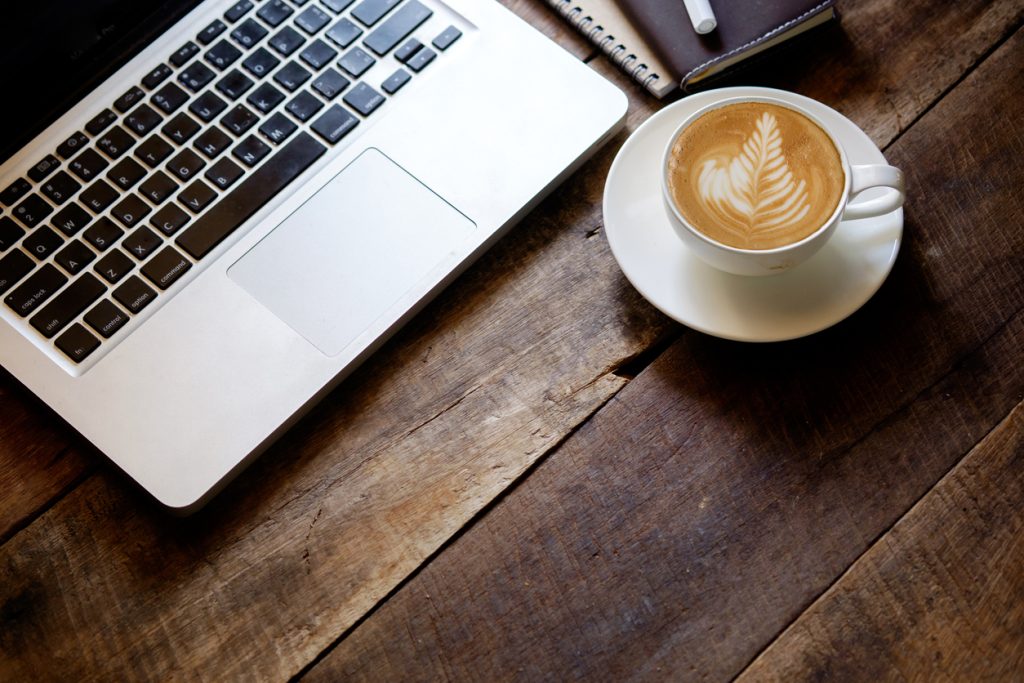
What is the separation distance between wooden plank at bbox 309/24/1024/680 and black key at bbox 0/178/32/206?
0.46 m

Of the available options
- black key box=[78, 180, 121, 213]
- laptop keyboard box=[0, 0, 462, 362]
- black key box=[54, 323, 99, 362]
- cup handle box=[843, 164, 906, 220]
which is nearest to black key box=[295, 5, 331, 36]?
laptop keyboard box=[0, 0, 462, 362]

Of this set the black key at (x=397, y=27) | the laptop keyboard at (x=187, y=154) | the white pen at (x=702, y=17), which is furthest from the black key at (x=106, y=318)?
the white pen at (x=702, y=17)

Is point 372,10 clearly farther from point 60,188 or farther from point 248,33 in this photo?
point 60,188

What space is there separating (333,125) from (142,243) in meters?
0.19

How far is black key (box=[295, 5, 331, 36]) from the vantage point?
0.80 m

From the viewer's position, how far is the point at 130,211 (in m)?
0.76

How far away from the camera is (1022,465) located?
73 centimetres

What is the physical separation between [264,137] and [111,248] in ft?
0.51

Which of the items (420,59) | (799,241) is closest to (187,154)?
(420,59)

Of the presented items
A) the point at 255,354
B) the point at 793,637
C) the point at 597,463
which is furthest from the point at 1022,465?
the point at 255,354

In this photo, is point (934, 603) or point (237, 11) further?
point (237, 11)

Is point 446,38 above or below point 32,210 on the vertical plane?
below

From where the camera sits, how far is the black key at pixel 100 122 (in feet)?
2.56

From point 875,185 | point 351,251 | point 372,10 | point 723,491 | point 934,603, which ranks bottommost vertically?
point 934,603
